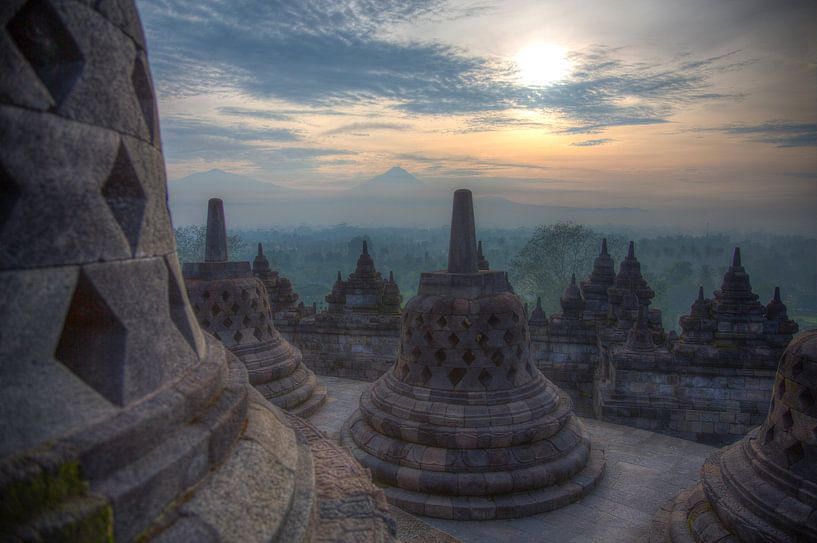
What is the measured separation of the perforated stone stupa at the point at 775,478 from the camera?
12.5 ft

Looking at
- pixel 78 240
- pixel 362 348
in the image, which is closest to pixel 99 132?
pixel 78 240

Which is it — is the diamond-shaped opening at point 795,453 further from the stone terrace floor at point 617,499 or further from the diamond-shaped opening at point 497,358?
the diamond-shaped opening at point 497,358

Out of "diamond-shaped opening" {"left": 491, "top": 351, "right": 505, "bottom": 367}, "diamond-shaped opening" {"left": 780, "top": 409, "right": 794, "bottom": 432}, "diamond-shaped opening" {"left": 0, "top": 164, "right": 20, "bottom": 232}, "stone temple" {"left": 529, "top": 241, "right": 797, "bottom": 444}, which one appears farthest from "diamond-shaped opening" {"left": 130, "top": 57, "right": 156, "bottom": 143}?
"stone temple" {"left": 529, "top": 241, "right": 797, "bottom": 444}

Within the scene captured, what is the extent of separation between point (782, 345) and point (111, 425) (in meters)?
12.3

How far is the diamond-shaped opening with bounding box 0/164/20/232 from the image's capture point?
4.79 ft

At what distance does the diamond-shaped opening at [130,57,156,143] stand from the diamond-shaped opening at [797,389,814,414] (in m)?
4.73

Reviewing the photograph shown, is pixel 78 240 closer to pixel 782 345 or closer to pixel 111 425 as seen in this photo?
pixel 111 425

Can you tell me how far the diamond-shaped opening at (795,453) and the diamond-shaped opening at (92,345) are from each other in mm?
4576

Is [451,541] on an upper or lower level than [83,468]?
lower

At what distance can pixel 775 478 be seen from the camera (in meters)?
4.01

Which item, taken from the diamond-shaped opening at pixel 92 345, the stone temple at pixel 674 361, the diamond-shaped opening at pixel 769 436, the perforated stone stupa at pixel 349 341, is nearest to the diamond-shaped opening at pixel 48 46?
the diamond-shaped opening at pixel 92 345

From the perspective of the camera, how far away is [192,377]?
2016 millimetres

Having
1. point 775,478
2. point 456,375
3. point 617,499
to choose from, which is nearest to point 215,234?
point 456,375

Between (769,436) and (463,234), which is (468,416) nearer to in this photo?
(463,234)
